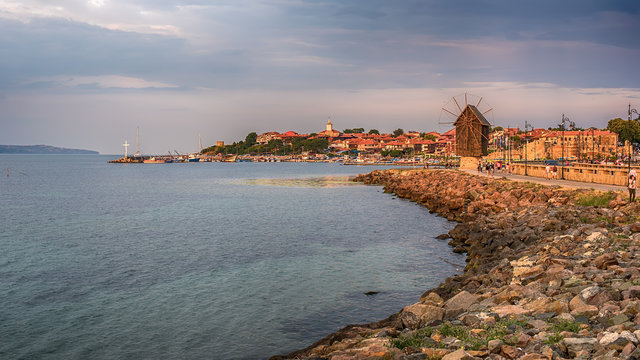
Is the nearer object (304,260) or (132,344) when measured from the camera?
(132,344)

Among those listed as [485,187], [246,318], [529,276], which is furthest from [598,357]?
[485,187]

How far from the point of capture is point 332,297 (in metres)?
17.8

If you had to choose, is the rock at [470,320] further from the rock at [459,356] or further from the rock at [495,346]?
the rock at [459,356]

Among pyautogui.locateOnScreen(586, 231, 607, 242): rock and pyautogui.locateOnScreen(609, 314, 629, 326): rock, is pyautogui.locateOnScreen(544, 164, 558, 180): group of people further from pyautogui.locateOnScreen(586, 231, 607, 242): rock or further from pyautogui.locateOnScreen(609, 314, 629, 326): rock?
pyautogui.locateOnScreen(609, 314, 629, 326): rock

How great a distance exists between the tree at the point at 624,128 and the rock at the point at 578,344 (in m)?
105

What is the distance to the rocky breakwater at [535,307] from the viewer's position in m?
7.88

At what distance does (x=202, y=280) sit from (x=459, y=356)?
14621 mm

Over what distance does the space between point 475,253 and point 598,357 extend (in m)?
16.3

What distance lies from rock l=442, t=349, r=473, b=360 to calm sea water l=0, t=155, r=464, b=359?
647 centimetres

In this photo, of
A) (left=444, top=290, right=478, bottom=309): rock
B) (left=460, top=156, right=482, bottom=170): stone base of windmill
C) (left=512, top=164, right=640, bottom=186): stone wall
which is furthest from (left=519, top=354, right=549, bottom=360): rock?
(left=460, top=156, right=482, bottom=170): stone base of windmill

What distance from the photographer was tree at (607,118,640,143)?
356 feet

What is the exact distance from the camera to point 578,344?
25.1 feet

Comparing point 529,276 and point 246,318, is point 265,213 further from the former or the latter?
point 529,276

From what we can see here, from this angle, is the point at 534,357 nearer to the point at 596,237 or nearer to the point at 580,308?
the point at 580,308
